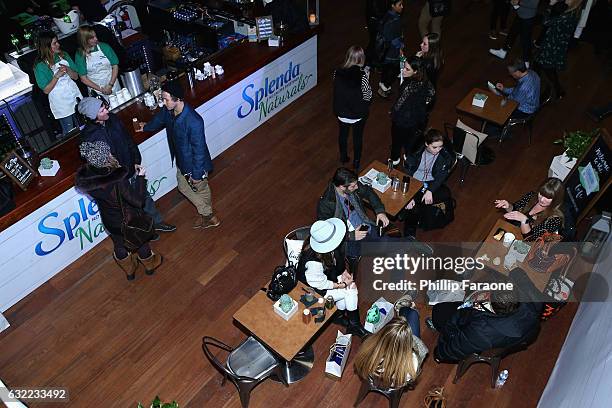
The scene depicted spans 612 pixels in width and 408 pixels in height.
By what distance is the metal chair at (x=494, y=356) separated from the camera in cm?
409

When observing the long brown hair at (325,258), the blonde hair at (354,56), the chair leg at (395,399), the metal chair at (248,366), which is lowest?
the chair leg at (395,399)

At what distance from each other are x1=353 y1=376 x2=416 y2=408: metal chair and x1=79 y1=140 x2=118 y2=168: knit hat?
288 cm

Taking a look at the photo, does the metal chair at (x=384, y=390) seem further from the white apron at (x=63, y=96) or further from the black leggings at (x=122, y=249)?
the white apron at (x=63, y=96)

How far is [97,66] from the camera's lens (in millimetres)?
6062

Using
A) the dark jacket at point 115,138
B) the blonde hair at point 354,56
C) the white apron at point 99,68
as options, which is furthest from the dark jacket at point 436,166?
the white apron at point 99,68

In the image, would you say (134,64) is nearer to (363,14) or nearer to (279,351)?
(279,351)

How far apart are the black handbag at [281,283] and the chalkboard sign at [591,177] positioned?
297 cm

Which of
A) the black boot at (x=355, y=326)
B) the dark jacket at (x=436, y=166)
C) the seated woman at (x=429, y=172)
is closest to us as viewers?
the black boot at (x=355, y=326)

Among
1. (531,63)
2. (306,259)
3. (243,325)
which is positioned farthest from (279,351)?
(531,63)

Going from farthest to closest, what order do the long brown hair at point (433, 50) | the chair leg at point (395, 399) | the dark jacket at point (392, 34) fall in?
the dark jacket at point (392, 34), the long brown hair at point (433, 50), the chair leg at point (395, 399)

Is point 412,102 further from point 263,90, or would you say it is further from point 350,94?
point 263,90

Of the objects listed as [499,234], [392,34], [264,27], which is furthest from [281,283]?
[392,34]

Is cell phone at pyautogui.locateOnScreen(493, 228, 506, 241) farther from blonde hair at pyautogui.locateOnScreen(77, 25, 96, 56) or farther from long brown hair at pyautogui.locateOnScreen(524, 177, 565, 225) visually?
blonde hair at pyautogui.locateOnScreen(77, 25, 96, 56)

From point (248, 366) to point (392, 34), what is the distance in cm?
522
